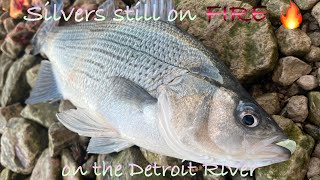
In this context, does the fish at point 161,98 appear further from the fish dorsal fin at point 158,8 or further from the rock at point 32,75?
the rock at point 32,75

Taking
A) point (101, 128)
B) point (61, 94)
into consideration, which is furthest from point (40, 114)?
point (101, 128)

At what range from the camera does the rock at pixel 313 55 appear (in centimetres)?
202

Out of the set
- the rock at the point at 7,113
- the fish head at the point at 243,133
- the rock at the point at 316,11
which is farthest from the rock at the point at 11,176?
the rock at the point at 316,11

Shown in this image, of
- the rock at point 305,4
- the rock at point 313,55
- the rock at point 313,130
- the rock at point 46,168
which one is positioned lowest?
the rock at point 46,168

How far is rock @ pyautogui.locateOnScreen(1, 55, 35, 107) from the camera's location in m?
3.02

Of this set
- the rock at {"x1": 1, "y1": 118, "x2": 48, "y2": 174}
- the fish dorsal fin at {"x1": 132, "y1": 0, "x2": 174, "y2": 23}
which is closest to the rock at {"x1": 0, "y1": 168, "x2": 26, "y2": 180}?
the rock at {"x1": 1, "y1": 118, "x2": 48, "y2": 174}

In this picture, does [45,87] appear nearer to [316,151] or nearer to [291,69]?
[291,69]

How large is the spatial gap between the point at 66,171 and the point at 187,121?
47.4 inches

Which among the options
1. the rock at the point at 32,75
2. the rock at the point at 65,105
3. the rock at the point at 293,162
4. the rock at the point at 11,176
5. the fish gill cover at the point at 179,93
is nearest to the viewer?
the fish gill cover at the point at 179,93

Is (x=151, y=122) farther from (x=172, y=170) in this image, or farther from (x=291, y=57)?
(x=291, y=57)

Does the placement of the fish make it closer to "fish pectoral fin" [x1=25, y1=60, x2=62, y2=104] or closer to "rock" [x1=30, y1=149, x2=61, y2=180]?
"fish pectoral fin" [x1=25, y1=60, x2=62, y2=104]

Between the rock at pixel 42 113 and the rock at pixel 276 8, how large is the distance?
1.65 meters

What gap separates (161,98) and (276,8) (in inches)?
35.7

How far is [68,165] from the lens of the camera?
251 centimetres
